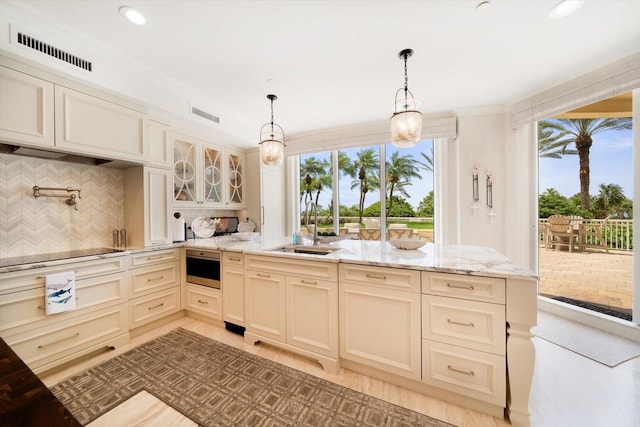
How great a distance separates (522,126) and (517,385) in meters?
3.13

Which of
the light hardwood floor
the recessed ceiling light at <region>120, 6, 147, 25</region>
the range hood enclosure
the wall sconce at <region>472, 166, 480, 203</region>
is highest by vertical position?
the recessed ceiling light at <region>120, 6, 147, 25</region>

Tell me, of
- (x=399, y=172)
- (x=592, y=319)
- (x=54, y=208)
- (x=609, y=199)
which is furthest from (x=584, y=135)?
(x=54, y=208)

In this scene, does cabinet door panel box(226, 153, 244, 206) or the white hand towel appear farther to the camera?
cabinet door panel box(226, 153, 244, 206)

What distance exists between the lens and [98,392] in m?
1.68

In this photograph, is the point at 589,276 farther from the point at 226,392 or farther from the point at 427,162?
the point at 226,392

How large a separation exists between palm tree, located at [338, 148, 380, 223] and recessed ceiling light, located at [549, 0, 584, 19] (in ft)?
8.50

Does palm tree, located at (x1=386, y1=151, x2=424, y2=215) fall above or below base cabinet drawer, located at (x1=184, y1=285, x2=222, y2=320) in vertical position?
above

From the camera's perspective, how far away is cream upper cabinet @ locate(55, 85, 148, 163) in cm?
199

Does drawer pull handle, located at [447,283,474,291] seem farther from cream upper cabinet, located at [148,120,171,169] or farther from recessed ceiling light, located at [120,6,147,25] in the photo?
cream upper cabinet, located at [148,120,171,169]

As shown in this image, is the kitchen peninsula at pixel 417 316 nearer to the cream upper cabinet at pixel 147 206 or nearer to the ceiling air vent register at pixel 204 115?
the cream upper cabinet at pixel 147 206

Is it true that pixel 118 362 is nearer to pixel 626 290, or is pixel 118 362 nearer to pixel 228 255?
pixel 228 255

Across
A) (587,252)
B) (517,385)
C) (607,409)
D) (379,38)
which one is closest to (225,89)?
(379,38)

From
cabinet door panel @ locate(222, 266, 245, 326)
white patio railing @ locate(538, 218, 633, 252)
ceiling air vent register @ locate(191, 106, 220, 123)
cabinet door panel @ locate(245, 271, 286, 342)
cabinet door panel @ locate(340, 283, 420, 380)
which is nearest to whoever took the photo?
cabinet door panel @ locate(340, 283, 420, 380)

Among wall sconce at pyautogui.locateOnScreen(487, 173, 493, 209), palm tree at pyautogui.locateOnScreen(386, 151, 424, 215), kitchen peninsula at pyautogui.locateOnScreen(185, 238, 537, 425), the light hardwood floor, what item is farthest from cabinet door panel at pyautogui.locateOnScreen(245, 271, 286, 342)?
wall sconce at pyautogui.locateOnScreen(487, 173, 493, 209)
